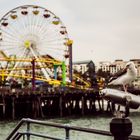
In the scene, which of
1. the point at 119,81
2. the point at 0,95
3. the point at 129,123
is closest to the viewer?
the point at 129,123

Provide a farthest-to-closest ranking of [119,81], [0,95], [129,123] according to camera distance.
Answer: [0,95] < [119,81] < [129,123]

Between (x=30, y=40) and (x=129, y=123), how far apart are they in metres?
59.9

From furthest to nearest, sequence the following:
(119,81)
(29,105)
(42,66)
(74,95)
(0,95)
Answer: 1. (42,66)
2. (74,95)
3. (29,105)
4. (0,95)
5. (119,81)

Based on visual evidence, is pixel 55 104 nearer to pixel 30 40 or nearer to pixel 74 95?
pixel 74 95

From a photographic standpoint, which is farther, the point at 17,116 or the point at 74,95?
the point at 74,95

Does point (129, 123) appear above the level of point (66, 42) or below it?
below

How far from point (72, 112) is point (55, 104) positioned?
8.43ft

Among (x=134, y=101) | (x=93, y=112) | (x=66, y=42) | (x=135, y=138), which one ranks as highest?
(x=66, y=42)

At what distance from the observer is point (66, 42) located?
67.7 metres

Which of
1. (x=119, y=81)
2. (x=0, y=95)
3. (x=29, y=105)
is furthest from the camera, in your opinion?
(x=29, y=105)

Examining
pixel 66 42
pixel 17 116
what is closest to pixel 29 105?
pixel 17 116

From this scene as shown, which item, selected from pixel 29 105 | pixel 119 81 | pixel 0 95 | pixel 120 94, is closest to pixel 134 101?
pixel 120 94

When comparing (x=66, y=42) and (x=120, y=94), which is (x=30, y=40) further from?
(x=120, y=94)

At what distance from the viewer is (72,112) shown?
217 feet
